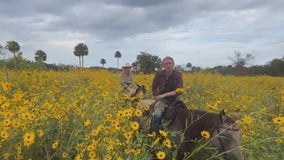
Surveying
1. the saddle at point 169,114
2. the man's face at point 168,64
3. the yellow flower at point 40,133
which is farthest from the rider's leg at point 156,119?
the yellow flower at point 40,133

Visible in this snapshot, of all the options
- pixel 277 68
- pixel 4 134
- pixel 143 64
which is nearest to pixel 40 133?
pixel 4 134

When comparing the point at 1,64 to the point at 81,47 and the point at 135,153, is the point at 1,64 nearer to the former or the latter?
the point at 135,153

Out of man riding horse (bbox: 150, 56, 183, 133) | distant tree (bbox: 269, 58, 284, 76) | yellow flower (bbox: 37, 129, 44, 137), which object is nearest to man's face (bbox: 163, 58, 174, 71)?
man riding horse (bbox: 150, 56, 183, 133)

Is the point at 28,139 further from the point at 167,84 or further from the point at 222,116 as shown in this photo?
the point at 167,84

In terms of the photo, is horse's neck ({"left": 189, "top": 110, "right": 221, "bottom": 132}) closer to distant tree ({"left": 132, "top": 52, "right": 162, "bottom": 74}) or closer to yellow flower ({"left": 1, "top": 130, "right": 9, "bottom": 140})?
yellow flower ({"left": 1, "top": 130, "right": 9, "bottom": 140})

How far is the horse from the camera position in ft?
16.1

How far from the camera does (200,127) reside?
5504mm

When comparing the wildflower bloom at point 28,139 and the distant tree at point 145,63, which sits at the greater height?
the distant tree at point 145,63

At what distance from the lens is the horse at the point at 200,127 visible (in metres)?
4.92

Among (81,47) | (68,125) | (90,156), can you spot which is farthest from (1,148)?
→ (81,47)

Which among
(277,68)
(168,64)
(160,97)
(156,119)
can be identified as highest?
(168,64)

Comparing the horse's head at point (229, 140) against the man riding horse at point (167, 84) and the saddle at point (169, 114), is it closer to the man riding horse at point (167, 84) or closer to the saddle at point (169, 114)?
the saddle at point (169, 114)

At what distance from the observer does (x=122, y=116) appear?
4.26 metres

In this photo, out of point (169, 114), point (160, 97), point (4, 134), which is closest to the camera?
point (4, 134)
